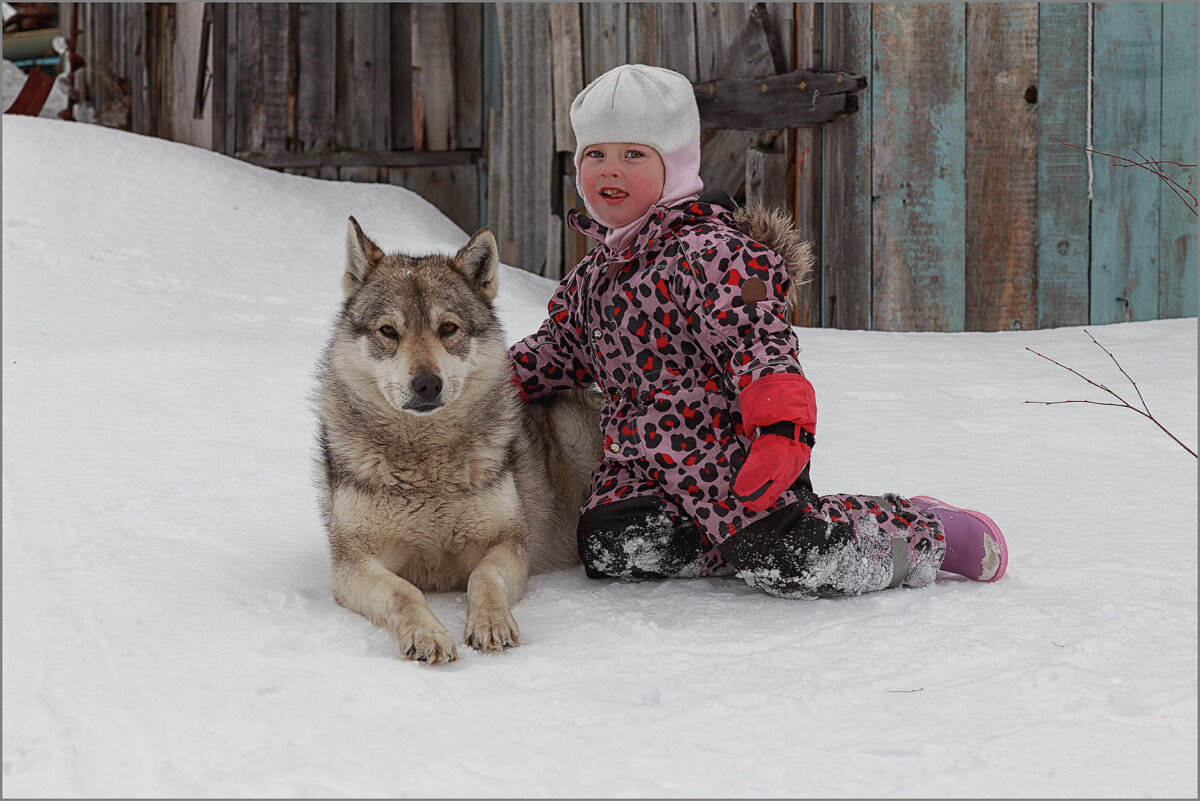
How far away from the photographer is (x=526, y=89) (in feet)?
25.8

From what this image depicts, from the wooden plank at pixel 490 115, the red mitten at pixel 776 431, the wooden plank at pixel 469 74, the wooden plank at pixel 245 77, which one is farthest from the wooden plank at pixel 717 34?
the wooden plank at pixel 245 77

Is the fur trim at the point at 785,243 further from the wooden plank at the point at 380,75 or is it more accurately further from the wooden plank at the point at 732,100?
the wooden plank at the point at 380,75

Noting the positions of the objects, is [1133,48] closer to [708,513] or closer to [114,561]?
[708,513]

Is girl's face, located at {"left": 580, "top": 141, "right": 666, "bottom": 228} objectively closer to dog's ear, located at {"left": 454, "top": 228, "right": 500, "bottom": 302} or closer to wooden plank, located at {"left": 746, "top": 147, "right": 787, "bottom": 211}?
dog's ear, located at {"left": 454, "top": 228, "right": 500, "bottom": 302}

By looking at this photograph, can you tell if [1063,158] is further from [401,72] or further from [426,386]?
[401,72]

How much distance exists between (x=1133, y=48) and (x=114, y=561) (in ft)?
17.5

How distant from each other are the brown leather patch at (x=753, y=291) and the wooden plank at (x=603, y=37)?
457 centimetres

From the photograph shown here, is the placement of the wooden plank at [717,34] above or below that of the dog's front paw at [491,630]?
above

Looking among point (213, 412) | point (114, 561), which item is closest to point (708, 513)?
point (114, 561)

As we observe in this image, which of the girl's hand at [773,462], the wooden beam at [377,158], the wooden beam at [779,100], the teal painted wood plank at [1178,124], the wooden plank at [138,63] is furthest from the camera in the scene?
the wooden plank at [138,63]

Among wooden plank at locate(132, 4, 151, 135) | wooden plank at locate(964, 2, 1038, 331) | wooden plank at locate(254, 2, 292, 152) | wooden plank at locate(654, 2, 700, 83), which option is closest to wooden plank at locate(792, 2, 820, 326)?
wooden plank at locate(654, 2, 700, 83)

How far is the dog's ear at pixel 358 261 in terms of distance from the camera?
10.3ft

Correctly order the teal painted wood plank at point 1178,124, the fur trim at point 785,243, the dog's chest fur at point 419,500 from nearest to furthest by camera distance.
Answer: the dog's chest fur at point 419,500, the fur trim at point 785,243, the teal painted wood plank at point 1178,124

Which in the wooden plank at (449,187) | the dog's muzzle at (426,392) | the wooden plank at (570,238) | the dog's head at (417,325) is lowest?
the dog's muzzle at (426,392)
